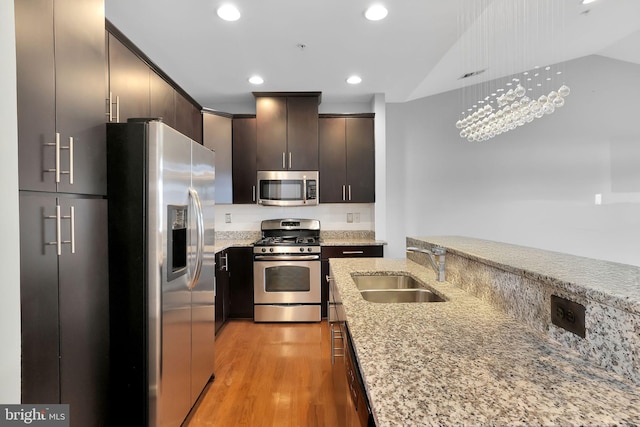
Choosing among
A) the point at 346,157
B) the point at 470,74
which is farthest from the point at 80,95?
the point at 470,74

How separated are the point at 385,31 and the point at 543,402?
8.11 ft

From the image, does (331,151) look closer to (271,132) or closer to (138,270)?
(271,132)

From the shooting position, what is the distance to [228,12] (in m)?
2.05

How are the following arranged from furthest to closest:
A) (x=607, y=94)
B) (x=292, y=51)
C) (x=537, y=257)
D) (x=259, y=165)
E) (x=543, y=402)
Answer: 1. (x=607, y=94)
2. (x=259, y=165)
3. (x=292, y=51)
4. (x=537, y=257)
5. (x=543, y=402)

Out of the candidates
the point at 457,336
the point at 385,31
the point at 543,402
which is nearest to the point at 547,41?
the point at 385,31

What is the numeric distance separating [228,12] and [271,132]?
1653mm

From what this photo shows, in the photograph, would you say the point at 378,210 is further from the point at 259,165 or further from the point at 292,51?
the point at 292,51

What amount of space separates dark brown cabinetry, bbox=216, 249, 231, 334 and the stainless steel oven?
0.31m

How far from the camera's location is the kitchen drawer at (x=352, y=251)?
3484mm

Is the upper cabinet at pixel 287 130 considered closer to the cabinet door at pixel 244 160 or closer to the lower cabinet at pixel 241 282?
the cabinet door at pixel 244 160

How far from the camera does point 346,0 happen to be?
1.96 m

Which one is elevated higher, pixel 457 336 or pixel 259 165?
pixel 259 165

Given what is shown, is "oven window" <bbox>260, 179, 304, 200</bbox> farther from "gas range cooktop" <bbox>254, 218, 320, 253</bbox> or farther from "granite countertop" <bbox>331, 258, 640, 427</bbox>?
"granite countertop" <bbox>331, 258, 640, 427</bbox>

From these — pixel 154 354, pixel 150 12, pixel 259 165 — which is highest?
pixel 150 12
